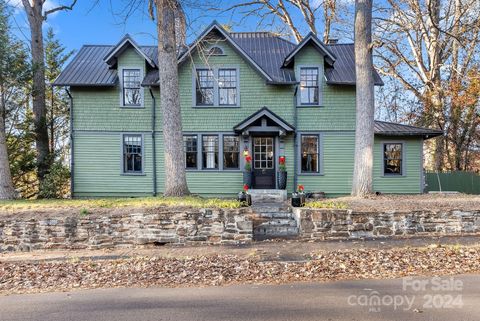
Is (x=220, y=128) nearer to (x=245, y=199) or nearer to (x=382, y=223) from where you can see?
(x=245, y=199)

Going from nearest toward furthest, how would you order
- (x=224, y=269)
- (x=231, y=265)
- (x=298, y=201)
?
(x=224, y=269) < (x=231, y=265) < (x=298, y=201)

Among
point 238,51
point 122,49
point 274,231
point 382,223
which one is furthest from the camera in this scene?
point 122,49

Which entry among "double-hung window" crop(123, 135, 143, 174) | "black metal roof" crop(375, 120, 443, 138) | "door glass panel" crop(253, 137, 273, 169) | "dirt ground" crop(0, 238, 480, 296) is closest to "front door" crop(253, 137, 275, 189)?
"door glass panel" crop(253, 137, 273, 169)

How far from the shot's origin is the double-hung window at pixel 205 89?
15.7 meters

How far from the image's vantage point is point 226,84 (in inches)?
622

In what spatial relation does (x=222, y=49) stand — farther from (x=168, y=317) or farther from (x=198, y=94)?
(x=168, y=317)

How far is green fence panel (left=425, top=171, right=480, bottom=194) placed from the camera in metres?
20.0

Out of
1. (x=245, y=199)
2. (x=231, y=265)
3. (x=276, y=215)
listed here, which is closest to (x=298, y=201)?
(x=276, y=215)

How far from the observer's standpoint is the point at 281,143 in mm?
15734

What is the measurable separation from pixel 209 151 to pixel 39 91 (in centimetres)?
871

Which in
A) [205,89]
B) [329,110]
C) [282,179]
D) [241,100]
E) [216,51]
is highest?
[216,51]

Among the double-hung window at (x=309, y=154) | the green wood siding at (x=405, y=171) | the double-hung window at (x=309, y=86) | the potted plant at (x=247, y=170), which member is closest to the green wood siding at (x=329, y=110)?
the double-hung window at (x=309, y=86)

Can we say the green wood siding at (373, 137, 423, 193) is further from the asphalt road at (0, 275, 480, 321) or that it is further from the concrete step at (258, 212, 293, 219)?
the asphalt road at (0, 275, 480, 321)

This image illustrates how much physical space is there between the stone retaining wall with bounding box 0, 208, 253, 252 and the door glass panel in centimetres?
685
